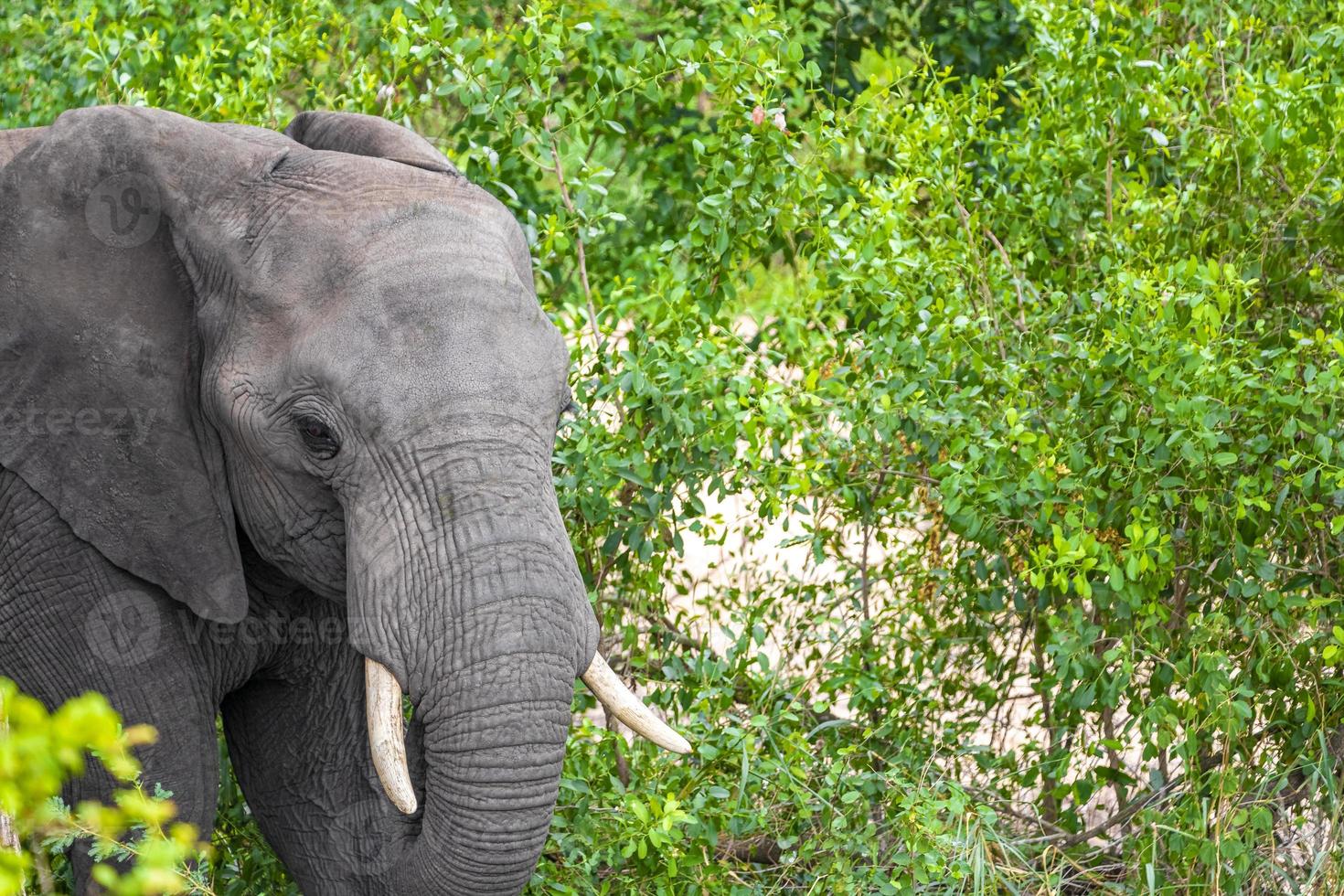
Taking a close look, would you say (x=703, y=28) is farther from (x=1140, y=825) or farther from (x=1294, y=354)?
(x=1140, y=825)

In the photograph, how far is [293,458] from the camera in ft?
9.45

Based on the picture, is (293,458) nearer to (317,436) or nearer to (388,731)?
(317,436)

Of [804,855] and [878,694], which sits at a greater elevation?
[878,694]

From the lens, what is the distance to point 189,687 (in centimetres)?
319

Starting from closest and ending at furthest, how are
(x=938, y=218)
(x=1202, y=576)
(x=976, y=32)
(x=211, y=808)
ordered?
1. (x=211, y=808)
2. (x=1202, y=576)
3. (x=938, y=218)
4. (x=976, y=32)

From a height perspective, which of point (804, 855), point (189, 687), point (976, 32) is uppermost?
point (976, 32)

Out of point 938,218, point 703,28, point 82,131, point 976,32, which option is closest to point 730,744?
point 938,218

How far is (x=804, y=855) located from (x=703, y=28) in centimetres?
252

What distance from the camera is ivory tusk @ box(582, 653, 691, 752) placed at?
298cm

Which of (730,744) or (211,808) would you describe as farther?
(730,744)

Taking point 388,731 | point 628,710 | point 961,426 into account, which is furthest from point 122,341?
point 961,426

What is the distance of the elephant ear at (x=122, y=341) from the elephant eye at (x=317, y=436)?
0.29 metres

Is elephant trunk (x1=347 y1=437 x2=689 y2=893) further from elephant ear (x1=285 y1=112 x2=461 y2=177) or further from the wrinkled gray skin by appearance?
elephant ear (x1=285 y1=112 x2=461 y2=177)

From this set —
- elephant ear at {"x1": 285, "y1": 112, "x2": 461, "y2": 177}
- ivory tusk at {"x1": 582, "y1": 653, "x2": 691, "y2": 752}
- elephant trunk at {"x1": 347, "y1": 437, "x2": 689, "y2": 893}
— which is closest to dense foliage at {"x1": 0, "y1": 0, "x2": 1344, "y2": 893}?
ivory tusk at {"x1": 582, "y1": 653, "x2": 691, "y2": 752}
